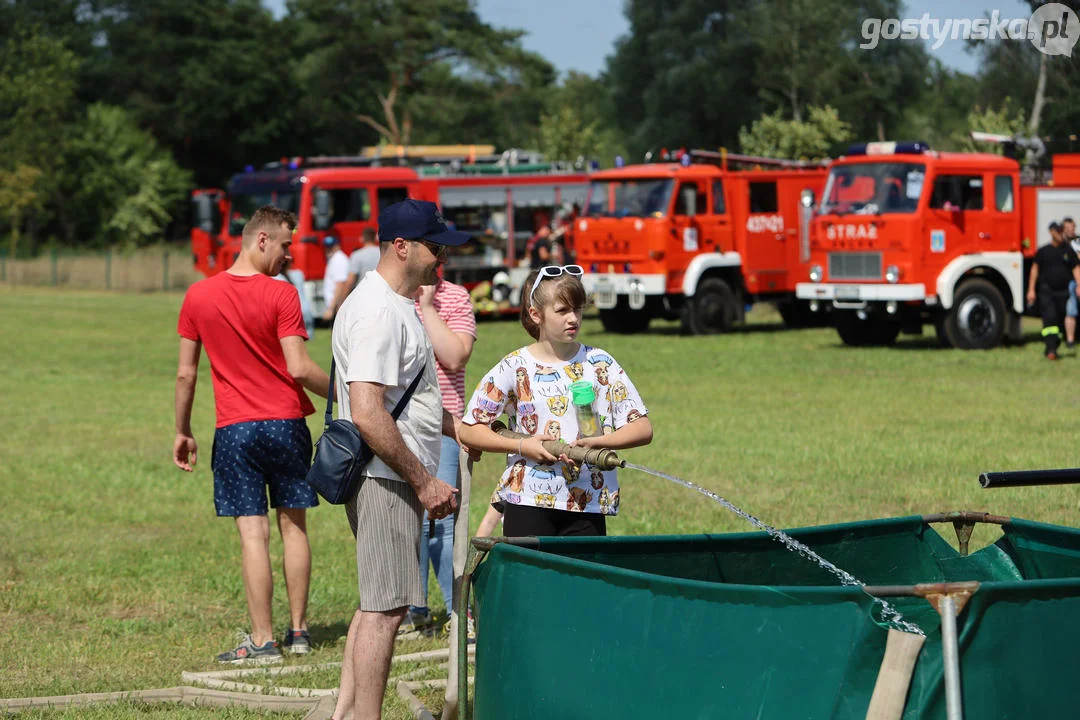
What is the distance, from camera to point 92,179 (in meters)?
65.2

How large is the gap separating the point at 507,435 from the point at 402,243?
29.2 inches

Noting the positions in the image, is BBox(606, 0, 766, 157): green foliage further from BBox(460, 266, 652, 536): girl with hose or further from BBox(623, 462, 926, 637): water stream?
BBox(623, 462, 926, 637): water stream

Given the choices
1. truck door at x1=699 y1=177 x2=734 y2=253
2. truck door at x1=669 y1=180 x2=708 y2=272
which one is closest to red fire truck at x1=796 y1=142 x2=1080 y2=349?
truck door at x1=669 y1=180 x2=708 y2=272

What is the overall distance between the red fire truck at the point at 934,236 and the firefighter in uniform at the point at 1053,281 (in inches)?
48.3

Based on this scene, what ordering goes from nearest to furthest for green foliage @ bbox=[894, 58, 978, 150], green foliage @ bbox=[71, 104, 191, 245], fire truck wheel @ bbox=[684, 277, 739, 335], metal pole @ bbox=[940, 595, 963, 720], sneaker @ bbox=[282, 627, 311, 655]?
metal pole @ bbox=[940, 595, 963, 720], sneaker @ bbox=[282, 627, 311, 655], fire truck wheel @ bbox=[684, 277, 739, 335], green foliage @ bbox=[71, 104, 191, 245], green foliage @ bbox=[894, 58, 978, 150]

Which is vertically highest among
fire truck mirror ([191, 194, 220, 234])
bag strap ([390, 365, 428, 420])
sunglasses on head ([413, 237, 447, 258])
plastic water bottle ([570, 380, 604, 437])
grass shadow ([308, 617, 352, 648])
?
fire truck mirror ([191, 194, 220, 234])

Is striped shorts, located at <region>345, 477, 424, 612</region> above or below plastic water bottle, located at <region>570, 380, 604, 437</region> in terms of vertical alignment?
below

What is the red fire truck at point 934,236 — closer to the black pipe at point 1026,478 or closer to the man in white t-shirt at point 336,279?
the man in white t-shirt at point 336,279

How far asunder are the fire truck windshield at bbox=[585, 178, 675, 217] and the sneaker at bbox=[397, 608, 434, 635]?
737 inches

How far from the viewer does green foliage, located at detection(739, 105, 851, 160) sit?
4631cm

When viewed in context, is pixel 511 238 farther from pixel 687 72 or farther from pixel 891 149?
pixel 687 72

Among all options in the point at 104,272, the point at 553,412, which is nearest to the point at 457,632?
the point at 553,412

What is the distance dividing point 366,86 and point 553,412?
220 ft

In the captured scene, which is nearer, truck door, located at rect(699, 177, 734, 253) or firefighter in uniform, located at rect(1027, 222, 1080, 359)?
firefighter in uniform, located at rect(1027, 222, 1080, 359)
